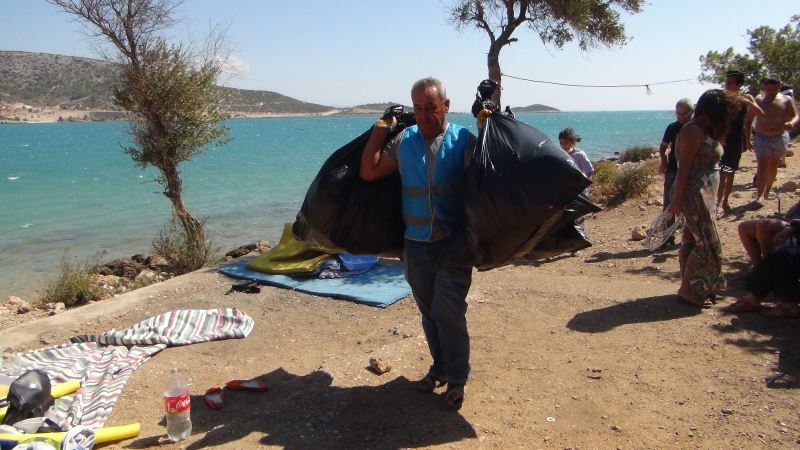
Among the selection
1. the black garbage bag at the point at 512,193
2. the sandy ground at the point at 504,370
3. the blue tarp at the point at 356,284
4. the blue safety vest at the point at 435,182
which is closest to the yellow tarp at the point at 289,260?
the blue tarp at the point at 356,284

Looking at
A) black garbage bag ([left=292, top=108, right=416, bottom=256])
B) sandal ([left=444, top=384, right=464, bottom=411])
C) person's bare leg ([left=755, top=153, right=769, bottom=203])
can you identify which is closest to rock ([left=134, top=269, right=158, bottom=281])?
black garbage bag ([left=292, top=108, right=416, bottom=256])

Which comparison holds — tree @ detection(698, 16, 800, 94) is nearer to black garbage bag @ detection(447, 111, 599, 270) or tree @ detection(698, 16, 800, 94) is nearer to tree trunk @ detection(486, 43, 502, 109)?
tree trunk @ detection(486, 43, 502, 109)

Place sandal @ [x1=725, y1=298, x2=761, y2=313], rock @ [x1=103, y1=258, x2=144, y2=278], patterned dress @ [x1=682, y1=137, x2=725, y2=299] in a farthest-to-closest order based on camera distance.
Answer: rock @ [x1=103, y1=258, x2=144, y2=278] → patterned dress @ [x1=682, y1=137, x2=725, y2=299] → sandal @ [x1=725, y1=298, x2=761, y2=313]

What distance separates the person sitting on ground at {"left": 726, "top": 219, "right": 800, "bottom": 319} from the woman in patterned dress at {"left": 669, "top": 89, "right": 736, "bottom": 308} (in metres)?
0.31

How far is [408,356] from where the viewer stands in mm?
4750

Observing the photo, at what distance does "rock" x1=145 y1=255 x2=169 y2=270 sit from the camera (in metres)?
10.8

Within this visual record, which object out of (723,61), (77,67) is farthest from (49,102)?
(723,61)

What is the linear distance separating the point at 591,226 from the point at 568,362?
6.35m

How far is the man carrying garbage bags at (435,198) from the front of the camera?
3.59 metres

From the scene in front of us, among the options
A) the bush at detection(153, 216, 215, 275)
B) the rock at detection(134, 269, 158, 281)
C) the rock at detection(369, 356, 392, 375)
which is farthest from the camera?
the rock at detection(134, 269, 158, 281)

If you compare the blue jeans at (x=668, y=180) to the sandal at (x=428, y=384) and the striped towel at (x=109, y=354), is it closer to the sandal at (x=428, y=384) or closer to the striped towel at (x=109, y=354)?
the sandal at (x=428, y=384)

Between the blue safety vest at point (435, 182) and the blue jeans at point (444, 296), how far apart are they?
0.36 feet

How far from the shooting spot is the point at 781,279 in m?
4.85

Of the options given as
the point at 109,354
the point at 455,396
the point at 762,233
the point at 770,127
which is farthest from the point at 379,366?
the point at 770,127
